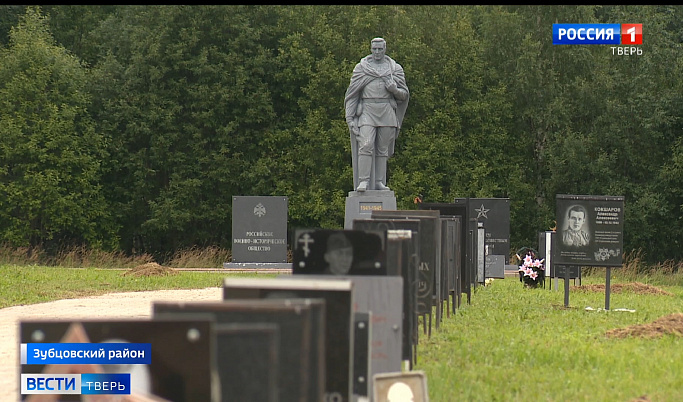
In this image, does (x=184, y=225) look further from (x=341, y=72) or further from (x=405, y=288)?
(x=405, y=288)

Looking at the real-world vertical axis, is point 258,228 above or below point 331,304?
above

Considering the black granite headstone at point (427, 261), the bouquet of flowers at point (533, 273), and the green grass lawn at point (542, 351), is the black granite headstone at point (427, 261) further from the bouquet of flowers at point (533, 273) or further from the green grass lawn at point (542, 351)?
the bouquet of flowers at point (533, 273)

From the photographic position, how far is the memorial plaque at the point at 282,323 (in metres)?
2.97

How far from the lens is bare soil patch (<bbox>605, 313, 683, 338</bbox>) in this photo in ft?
35.7

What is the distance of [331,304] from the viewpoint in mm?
4113

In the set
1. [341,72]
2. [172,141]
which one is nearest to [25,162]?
[172,141]

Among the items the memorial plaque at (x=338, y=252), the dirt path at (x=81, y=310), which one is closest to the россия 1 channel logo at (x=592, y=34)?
the dirt path at (x=81, y=310)

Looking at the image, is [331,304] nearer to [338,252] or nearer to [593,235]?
[338,252]

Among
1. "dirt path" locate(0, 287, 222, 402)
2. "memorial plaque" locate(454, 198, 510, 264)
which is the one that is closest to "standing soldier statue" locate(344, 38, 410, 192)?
"dirt path" locate(0, 287, 222, 402)

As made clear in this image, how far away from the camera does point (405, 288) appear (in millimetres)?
6793
